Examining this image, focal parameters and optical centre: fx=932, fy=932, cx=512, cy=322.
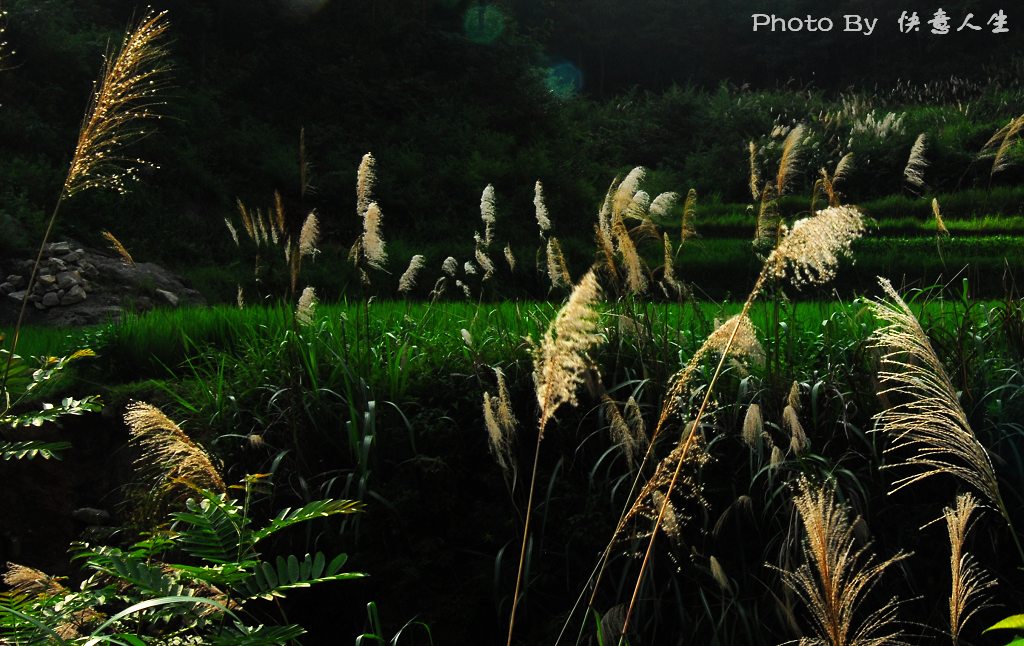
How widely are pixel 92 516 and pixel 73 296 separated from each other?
5.07m

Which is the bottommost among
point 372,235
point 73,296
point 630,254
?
point 73,296

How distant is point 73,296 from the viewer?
9219mm

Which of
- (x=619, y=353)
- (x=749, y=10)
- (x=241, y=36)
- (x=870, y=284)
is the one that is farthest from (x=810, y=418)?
(x=749, y=10)

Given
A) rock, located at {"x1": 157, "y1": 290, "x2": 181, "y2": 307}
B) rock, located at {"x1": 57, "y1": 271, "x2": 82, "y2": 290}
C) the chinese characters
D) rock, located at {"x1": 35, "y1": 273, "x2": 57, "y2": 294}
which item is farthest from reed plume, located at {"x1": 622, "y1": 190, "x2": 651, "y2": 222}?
the chinese characters

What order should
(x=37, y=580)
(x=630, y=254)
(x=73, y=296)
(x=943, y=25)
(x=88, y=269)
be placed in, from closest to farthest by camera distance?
(x=37, y=580) → (x=630, y=254) → (x=73, y=296) → (x=88, y=269) → (x=943, y=25)

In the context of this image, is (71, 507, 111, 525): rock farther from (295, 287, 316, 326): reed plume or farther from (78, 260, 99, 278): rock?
(78, 260, 99, 278): rock

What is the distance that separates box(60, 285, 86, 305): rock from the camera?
9.21 meters

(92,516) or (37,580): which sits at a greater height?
(37,580)

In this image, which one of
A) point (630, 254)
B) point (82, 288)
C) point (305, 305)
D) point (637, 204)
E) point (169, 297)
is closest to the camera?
point (630, 254)

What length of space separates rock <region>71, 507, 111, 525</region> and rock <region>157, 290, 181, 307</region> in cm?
485

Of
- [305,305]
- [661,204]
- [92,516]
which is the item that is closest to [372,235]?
[305,305]

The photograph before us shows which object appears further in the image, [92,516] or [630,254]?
[92,516]

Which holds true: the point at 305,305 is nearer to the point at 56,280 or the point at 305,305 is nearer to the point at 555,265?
the point at 555,265

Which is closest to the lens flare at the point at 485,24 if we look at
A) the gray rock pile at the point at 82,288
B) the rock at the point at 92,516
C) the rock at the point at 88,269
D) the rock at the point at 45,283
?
the gray rock pile at the point at 82,288
